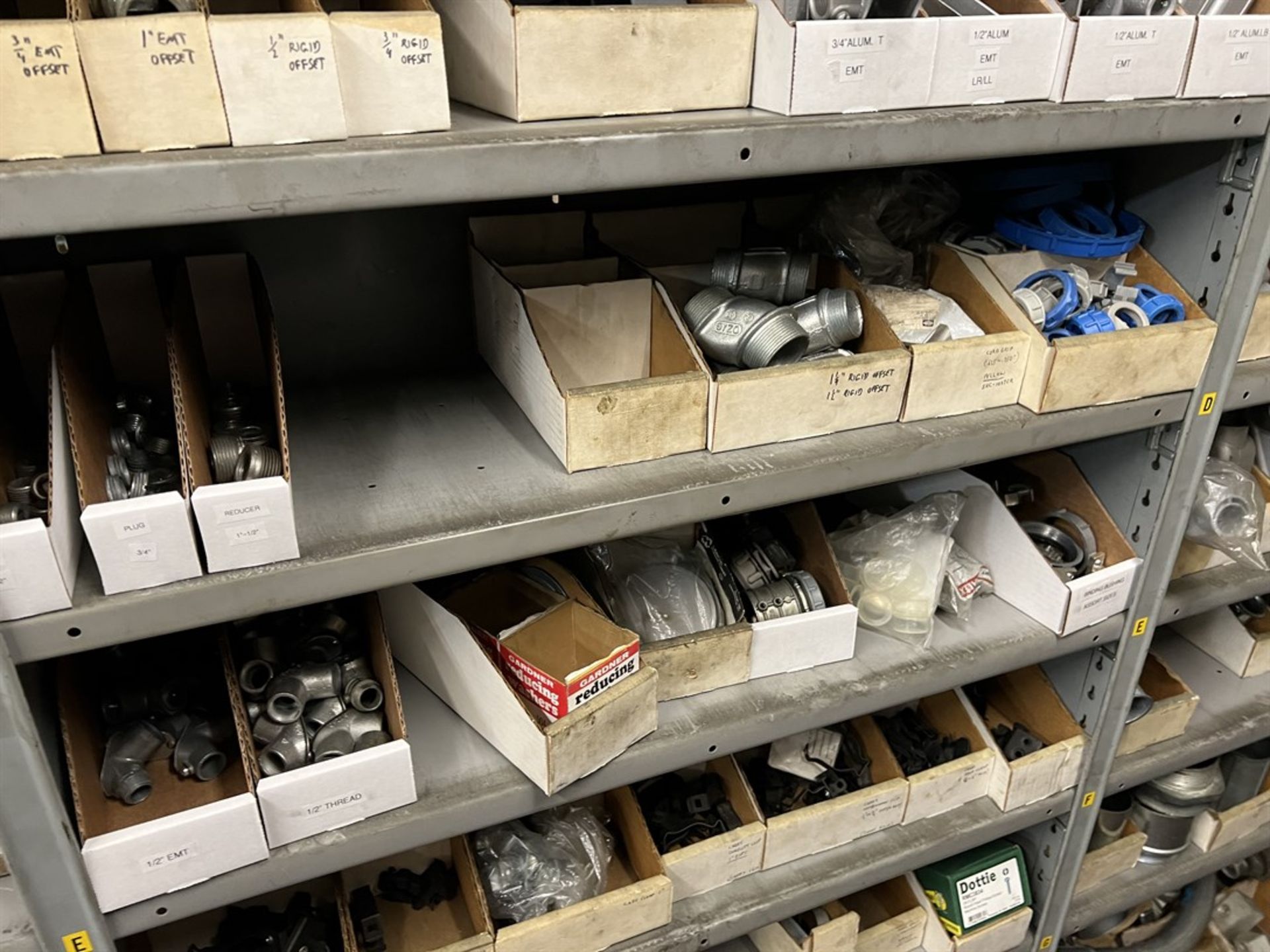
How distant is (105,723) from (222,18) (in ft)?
2.52

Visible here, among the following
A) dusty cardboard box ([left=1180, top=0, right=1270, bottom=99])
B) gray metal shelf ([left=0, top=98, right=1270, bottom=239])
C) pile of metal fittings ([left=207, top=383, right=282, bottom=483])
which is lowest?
pile of metal fittings ([left=207, top=383, right=282, bottom=483])

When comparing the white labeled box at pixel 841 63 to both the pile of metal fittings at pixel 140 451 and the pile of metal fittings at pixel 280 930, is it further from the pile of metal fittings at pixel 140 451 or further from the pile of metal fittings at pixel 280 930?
the pile of metal fittings at pixel 280 930

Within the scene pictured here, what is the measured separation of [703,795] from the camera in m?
1.43

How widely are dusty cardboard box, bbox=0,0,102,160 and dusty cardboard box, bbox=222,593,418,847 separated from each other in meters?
0.56

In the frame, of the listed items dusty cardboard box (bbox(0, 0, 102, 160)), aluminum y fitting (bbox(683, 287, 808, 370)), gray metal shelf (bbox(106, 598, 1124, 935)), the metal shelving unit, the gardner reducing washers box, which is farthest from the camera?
the gardner reducing washers box

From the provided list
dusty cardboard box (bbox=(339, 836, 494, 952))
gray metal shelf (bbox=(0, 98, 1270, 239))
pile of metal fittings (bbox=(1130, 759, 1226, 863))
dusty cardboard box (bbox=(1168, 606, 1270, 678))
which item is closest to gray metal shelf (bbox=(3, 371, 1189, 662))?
gray metal shelf (bbox=(0, 98, 1270, 239))

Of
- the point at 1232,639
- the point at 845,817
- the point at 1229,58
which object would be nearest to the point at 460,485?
the point at 845,817

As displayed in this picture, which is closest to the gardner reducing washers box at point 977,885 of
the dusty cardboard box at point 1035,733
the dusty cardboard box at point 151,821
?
the dusty cardboard box at point 1035,733

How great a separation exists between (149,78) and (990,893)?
1721 millimetres

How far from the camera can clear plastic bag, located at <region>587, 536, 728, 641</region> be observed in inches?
51.4

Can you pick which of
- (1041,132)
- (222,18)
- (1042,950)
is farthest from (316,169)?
(1042,950)

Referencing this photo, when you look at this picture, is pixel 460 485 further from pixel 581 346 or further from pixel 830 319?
pixel 830 319

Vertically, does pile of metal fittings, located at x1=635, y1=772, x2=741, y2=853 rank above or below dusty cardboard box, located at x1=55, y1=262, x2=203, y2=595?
below

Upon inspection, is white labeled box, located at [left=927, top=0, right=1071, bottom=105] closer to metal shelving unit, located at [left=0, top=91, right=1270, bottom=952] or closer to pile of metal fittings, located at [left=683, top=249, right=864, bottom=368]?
metal shelving unit, located at [left=0, top=91, right=1270, bottom=952]
